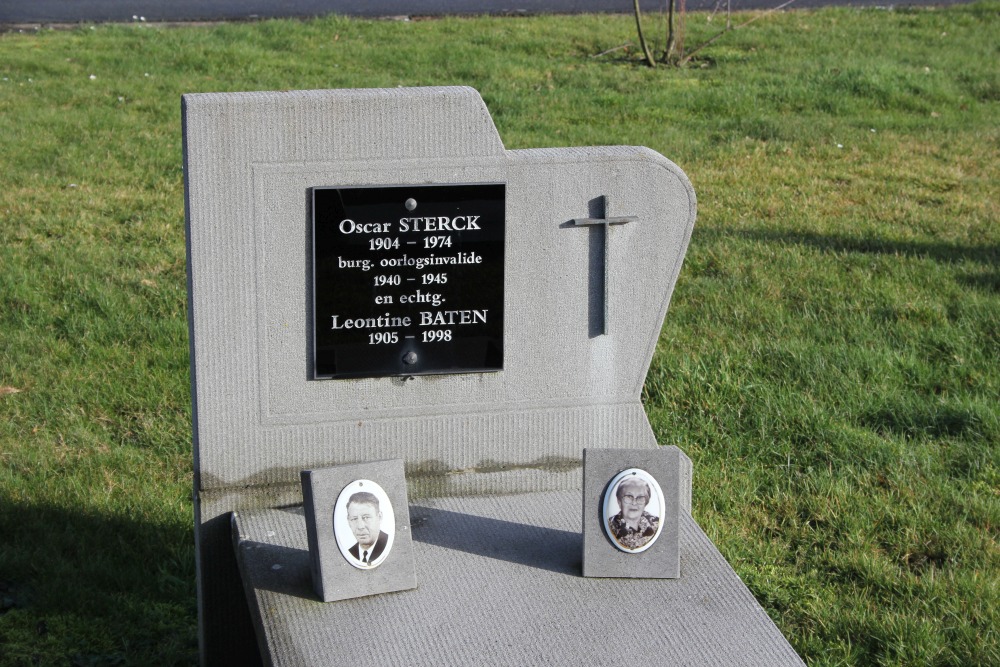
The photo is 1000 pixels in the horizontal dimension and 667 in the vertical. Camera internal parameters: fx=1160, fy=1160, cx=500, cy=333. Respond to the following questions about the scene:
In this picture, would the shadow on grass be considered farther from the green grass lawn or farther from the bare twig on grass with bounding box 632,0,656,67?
the bare twig on grass with bounding box 632,0,656,67

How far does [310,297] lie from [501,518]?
2.39 feet

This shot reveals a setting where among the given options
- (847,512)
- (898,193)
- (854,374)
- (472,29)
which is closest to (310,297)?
(847,512)

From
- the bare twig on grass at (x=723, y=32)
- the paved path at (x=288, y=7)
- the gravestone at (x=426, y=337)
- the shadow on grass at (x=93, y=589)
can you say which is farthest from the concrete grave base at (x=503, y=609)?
the paved path at (x=288, y=7)

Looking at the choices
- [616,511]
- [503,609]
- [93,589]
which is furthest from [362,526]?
[93,589]

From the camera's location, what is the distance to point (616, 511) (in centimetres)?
264

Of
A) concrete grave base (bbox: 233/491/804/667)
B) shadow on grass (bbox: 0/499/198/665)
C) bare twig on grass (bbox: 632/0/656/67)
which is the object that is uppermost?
bare twig on grass (bbox: 632/0/656/67)

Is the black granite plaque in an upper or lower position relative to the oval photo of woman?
upper

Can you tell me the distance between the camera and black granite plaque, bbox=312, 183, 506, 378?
2.85 metres

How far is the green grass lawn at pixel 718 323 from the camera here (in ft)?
11.1

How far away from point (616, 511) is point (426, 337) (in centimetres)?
69

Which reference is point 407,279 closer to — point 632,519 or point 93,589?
point 632,519

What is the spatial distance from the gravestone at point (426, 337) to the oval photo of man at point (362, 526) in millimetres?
99

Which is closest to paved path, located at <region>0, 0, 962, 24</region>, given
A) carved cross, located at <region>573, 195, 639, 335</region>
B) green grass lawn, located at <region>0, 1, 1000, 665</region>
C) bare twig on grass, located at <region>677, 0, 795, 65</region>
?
bare twig on grass, located at <region>677, 0, 795, 65</region>

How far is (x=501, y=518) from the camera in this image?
291 centimetres
